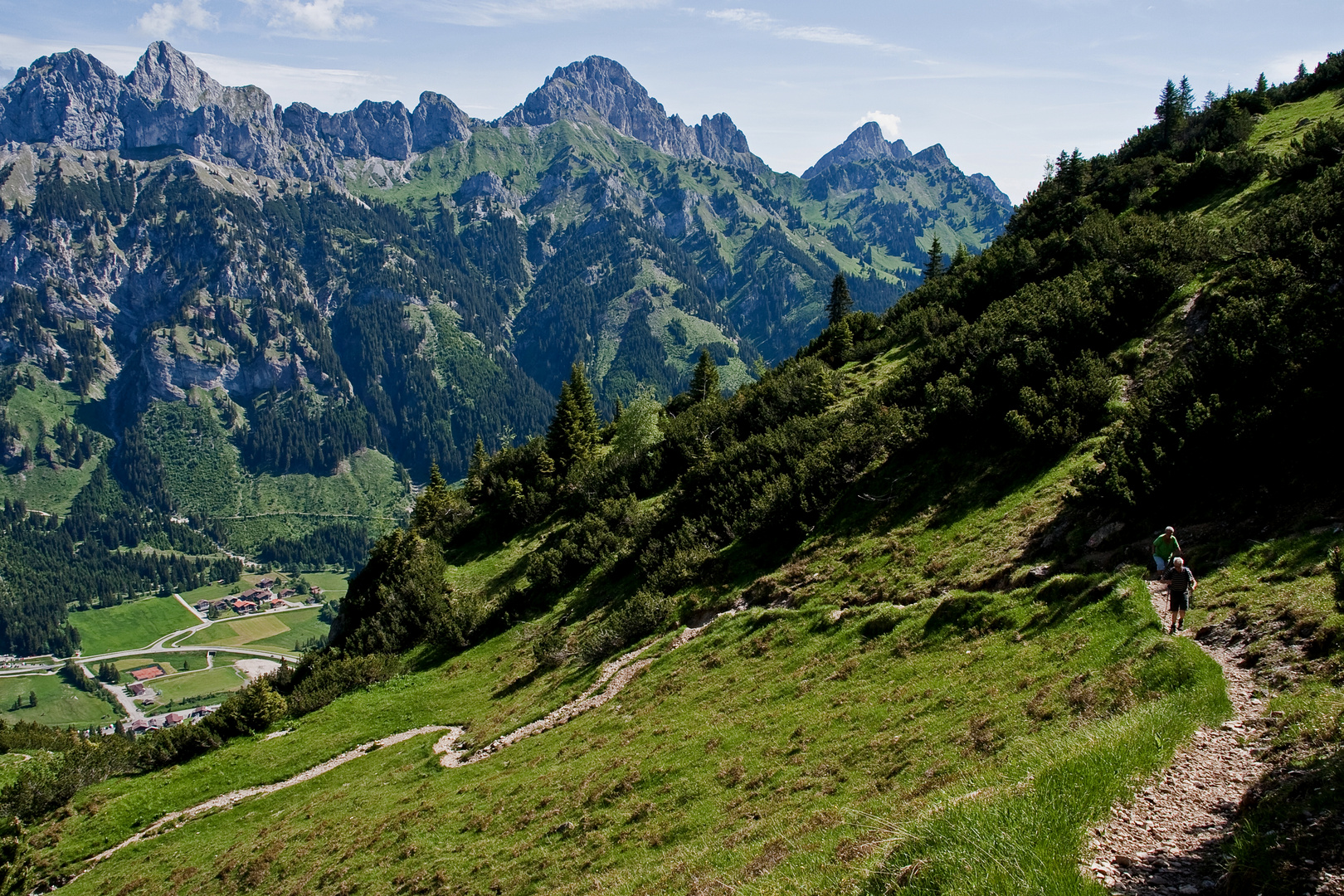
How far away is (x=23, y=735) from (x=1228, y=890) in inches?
2412

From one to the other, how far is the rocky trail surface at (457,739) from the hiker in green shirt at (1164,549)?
57.1ft

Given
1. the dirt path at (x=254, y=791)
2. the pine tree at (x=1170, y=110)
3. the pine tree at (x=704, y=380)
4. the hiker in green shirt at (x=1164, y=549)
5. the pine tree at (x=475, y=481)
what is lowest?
the dirt path at (x=254, y=791)

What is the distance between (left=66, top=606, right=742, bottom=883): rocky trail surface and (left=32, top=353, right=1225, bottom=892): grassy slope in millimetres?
732

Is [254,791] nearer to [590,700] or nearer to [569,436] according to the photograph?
[590,700]

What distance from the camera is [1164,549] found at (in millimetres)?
18516

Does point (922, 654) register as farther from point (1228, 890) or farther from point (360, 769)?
point (360, 769)

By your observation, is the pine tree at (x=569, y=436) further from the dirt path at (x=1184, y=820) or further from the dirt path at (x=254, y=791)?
the dirt path at (x=1184, y=820)

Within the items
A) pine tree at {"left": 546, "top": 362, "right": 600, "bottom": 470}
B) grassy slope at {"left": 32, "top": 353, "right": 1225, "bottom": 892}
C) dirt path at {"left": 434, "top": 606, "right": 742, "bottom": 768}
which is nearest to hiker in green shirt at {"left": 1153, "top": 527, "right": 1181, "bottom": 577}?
grassy slope at {"left": 32, "top": 353, "right": 1225, "bottom": 892}

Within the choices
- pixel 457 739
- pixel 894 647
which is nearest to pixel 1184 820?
pixel 894 647

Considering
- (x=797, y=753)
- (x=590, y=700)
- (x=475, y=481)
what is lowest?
(x=590, y=700)

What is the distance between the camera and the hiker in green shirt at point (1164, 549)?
60.0ft

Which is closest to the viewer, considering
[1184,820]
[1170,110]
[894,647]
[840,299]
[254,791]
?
[1184,820]

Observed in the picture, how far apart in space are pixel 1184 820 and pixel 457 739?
2924cm

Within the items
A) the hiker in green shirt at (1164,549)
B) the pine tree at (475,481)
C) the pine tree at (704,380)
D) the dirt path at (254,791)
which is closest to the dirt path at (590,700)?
the dirt path at (254,791)
